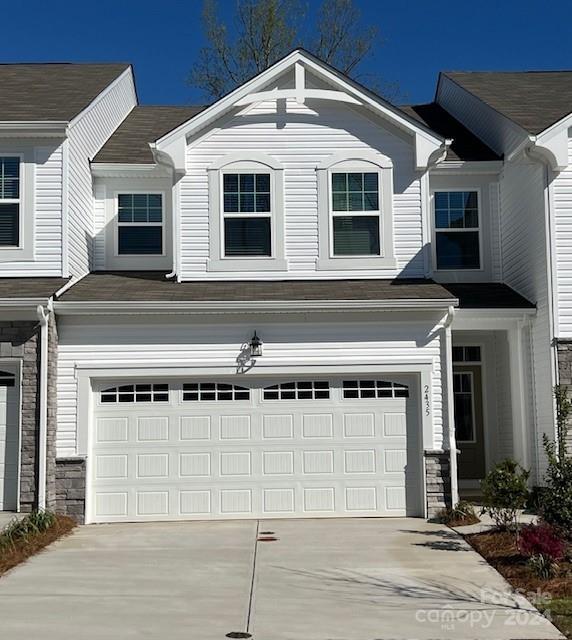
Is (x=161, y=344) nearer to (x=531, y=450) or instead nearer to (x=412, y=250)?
(x=412, y=250)

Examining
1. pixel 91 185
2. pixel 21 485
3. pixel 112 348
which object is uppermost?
pixel 91 185

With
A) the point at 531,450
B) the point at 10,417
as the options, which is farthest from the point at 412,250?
the point at 10,417

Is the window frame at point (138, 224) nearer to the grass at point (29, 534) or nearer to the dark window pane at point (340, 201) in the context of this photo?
the dark window pane at point (340, 201)

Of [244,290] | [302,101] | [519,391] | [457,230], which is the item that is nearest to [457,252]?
[457,230]

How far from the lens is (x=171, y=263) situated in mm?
16031

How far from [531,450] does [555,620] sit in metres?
7.28

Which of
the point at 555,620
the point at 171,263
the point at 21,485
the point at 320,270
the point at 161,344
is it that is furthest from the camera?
the point at 171,263

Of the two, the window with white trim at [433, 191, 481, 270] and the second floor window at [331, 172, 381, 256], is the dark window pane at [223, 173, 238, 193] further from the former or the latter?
the window with white trim at [433, 191, 481, 270]

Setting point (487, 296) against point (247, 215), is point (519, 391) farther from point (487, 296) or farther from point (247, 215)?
point (247, 215)

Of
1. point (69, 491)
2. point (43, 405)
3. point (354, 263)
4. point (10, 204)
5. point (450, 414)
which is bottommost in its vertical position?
point (69, 491)

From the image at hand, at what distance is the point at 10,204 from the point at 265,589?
8499mm

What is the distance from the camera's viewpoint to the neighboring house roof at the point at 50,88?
48.0ft

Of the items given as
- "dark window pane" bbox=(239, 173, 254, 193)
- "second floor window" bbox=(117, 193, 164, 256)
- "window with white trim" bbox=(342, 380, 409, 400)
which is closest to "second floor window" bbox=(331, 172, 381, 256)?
"dark window pane" bbox=(239, 173, 254, 193)

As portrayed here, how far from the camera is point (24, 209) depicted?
1420 cm
